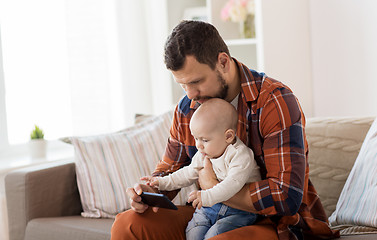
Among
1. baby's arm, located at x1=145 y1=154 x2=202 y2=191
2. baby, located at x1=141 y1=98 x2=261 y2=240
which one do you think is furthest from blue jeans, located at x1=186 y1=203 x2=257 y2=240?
baby's arm, located at x1=145 y1=154 x2=202 y2=191

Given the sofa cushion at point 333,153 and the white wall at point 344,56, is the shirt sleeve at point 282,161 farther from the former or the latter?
the white wall at point 344,56

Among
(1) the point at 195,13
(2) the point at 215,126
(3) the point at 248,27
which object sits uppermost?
(1) the point at 195,13

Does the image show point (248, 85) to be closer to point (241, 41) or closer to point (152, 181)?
point (152, 181)

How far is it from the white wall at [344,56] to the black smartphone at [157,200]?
5.30 feet

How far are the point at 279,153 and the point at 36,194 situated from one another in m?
1.14

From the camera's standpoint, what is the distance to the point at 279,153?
4.53 ft

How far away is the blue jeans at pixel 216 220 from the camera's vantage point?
1.41m

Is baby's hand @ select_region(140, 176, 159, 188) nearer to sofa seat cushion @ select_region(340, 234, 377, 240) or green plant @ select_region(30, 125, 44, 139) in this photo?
sofa seat cushion @ select_region(340, 234, 377, 240)

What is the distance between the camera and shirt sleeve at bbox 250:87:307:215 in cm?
137

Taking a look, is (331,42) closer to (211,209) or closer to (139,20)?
(139,20)

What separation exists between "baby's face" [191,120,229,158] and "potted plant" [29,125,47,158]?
1.44 m

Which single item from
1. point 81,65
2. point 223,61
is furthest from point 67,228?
point 81,65

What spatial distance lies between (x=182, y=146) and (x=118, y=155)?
595 millimetres

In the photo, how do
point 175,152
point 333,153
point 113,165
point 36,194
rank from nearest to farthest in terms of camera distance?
point 175,152, point 333,153, point 36,194, point 113,165
